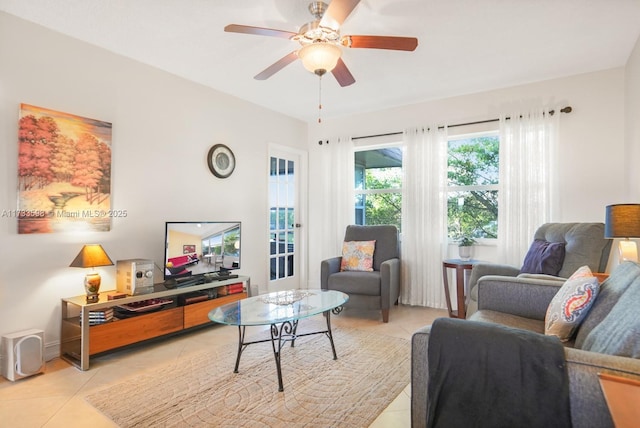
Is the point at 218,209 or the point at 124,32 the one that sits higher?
the point at 124,32

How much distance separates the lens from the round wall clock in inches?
153

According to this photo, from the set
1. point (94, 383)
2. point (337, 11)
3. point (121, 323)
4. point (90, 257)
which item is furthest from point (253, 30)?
point (94, 383)

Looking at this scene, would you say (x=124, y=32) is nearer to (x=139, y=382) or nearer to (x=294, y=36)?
(x=294, y=36)

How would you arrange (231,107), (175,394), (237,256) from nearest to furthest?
(175,394) < (237,256) < (231,107)

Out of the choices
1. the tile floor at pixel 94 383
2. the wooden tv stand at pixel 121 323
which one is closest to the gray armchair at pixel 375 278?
the tile floor at pixel 94 383

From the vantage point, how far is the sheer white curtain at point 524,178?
140 inches

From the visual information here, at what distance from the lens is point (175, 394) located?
7.11ft

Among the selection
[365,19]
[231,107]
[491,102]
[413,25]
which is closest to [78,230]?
[231,107]

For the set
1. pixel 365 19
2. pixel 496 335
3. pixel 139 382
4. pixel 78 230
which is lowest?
pixel 139 382

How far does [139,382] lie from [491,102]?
409cm

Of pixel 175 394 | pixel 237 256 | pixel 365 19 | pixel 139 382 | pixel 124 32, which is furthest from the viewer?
pixel 237 256

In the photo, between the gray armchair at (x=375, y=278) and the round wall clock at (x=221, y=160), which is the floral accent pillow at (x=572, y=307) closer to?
the gray armchair at (x=375, y=278)

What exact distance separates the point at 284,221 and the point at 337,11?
3265 mm

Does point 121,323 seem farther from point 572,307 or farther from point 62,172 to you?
point 572,307
